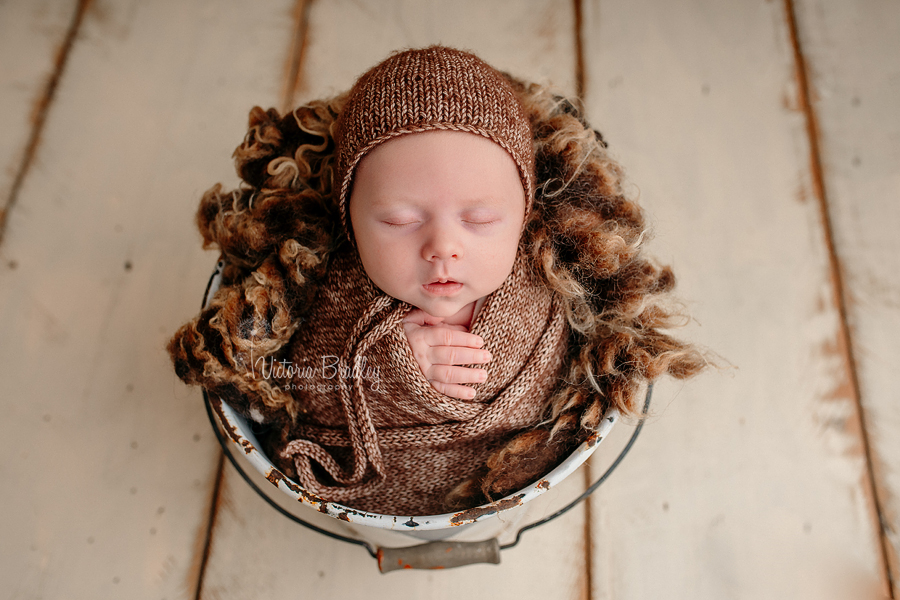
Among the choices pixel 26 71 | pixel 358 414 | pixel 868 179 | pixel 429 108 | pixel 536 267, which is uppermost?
pixel 26 71

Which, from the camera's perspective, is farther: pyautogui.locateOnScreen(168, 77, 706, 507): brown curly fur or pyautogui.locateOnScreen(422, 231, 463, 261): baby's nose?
pyautogui.locateOnScreen(168, 77, 706, 507): brown curly fur

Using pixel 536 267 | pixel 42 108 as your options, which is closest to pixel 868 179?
pixel 536 267

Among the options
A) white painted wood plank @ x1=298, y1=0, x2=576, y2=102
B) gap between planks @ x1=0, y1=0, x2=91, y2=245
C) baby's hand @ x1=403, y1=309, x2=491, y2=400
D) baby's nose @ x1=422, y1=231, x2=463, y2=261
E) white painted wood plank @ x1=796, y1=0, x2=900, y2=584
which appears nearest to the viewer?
baby's nose @ x1=422, y1=231, x2=463, y2=261

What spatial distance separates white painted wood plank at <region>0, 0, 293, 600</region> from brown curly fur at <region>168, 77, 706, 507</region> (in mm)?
316

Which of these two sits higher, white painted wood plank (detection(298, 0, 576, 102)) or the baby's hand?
white painted wood plank (detection(298, 0, 576, 102))

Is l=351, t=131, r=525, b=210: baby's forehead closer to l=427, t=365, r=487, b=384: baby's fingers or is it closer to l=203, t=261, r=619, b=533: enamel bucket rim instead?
l=427, t=365, r=487, b=384: baby's fingers

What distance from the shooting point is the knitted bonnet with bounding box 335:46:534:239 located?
876 mm

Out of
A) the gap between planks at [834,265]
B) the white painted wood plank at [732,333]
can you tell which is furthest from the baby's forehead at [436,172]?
the gap between planks at [834,265]

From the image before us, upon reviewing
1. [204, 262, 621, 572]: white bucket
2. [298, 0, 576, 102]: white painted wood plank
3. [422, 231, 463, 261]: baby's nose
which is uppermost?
[298, 0, 576, 102]: white painted wood plank

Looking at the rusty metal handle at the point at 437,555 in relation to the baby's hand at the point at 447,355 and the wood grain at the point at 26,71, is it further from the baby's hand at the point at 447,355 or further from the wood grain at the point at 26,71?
the wood grain at the point at 26,71

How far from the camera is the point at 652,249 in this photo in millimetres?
1368

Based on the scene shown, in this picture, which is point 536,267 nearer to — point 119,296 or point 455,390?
point 455,390

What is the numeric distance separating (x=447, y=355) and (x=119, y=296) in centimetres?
79

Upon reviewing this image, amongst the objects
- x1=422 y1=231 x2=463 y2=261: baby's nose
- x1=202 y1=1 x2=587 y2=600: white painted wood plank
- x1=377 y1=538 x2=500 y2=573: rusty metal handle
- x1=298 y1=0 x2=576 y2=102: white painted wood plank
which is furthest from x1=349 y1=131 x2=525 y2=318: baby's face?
x1=298 y1=0 x2=576 y2=102: white painted wood plank
